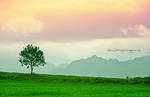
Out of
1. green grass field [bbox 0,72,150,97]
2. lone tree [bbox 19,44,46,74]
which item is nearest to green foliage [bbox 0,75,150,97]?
green grass field [bbox 0,72,150,97]

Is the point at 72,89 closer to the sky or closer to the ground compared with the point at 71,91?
closer to the sky

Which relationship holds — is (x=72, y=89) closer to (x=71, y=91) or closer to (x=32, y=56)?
(x=71, y=91)

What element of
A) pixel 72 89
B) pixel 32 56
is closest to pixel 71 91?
pixel 72 89

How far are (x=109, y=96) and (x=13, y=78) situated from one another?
64.1 metres

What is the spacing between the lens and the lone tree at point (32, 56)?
136 m

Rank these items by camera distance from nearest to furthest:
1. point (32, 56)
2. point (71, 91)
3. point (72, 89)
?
point (71, 91) → point (72, 89) → point (32, 56)

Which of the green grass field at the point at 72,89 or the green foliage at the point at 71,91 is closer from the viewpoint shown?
the green foliage at the point at 71,91

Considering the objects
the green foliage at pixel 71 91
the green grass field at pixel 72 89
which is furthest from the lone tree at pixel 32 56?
the green foliage at pixel 71 91

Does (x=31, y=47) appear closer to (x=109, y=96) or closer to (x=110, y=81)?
(x=110, y=81)

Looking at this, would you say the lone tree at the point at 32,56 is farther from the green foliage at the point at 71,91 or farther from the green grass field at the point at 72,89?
the green foliage at the point at 71,91

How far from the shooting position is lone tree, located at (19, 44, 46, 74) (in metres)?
136

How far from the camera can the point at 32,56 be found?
136m

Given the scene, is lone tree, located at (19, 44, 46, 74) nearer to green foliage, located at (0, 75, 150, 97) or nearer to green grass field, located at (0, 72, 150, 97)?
green grass field, located at (0, 72, 150, 97)

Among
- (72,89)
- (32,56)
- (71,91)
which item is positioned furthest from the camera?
(32,56)
